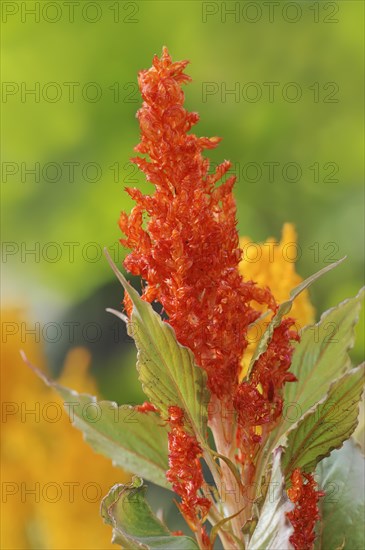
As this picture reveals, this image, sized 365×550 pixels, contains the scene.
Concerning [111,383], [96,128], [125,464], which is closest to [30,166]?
[96,128]

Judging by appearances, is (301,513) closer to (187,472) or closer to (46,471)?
(187,472)

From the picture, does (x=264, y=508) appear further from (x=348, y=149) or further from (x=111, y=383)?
(x=348, y=149)

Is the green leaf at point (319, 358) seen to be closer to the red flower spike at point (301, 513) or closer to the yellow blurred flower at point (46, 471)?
the red flower spike at point (301, 513)

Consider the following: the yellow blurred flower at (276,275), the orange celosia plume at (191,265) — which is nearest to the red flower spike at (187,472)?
the orange celosia plume at (191,265)

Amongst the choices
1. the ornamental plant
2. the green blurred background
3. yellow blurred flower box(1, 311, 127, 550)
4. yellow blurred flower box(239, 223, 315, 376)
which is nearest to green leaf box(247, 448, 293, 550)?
the ornamental plant

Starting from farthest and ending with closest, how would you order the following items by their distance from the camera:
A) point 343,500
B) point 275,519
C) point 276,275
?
1. point 276,275
2. point 343,500
3. point 275,519

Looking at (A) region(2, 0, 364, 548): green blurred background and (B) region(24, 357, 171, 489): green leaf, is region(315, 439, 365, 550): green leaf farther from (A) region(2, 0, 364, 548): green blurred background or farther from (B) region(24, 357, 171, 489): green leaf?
(A) region(2, 0, 364, 548): green blurred background

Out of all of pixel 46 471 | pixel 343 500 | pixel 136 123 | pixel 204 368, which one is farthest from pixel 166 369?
pixel 136 123
